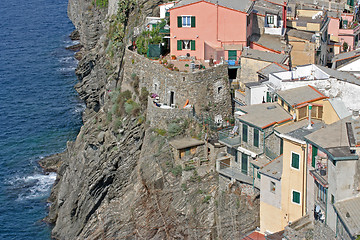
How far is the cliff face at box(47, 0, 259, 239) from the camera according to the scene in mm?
67500

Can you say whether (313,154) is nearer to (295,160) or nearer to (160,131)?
(295,160)

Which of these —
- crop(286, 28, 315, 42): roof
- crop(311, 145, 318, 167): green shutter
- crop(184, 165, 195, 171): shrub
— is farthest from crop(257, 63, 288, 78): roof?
crop(311, 145, 318, 167): green shutter

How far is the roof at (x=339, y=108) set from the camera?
195 feet

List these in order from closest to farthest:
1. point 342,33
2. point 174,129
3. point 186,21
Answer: point 174,129
point 186,21
point 342,33

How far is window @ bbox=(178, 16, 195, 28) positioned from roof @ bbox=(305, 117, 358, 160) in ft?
85.5

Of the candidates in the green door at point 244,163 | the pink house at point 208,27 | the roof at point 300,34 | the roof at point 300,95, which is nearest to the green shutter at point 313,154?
the roof at point 300,95

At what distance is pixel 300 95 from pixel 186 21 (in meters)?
20.6

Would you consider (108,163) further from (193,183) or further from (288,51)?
(288,51)

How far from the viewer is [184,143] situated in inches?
2788

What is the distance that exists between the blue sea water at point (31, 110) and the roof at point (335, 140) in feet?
144

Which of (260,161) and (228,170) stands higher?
(260,161)

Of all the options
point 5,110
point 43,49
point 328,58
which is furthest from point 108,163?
point 43,49

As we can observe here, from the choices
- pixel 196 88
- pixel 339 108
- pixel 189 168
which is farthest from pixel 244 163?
pixel 196 88

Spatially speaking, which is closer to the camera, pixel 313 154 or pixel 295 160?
pixel 313 154
